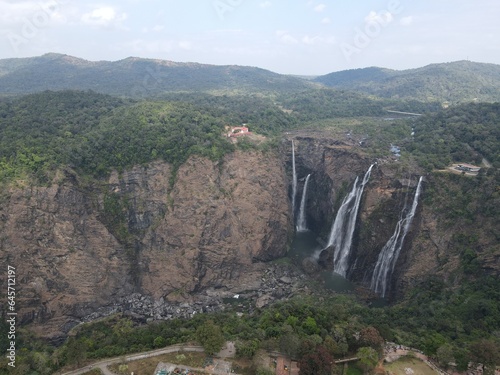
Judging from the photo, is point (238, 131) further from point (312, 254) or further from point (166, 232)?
point (312, 254)

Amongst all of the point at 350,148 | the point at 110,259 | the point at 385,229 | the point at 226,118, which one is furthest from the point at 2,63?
the point at 385,229

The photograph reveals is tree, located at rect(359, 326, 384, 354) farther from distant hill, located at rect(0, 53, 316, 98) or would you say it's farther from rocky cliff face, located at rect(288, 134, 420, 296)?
distant hill, located at rect(0, 53, 316, 98)

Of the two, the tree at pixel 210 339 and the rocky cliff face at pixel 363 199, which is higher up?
the rocky cliff face at pixel 363 199

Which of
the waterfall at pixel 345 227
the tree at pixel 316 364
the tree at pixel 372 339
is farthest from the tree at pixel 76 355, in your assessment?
the waterfall at pixel 345 227

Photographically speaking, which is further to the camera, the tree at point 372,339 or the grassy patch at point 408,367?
the tree at point 372,339

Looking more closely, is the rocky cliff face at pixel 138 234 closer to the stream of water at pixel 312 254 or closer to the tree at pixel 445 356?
the stream of water at pixel 312 254

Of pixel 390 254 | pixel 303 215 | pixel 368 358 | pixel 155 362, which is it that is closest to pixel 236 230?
pixel 303 215

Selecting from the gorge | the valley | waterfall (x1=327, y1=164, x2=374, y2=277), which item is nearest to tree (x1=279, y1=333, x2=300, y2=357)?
the valley

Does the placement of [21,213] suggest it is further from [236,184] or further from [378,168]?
[378,168]
